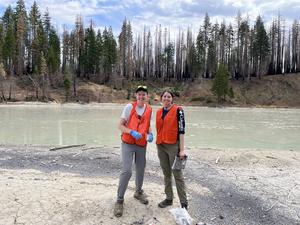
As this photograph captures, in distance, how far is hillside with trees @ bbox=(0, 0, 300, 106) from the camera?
61531 mm

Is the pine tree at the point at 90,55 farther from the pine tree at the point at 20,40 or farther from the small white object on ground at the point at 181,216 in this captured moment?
the small white object on ground at the point at 181,216

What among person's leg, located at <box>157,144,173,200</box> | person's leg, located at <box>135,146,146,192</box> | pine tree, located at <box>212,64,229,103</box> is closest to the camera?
person's leg, located at <box>135,146,146,192</box>

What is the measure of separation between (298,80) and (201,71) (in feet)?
63.7

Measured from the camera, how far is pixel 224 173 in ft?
29.7

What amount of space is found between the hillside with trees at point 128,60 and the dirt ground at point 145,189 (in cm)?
4759

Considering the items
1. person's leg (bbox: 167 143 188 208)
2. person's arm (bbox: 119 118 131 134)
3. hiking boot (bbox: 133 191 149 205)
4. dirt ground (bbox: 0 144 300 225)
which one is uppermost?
person's arm (bbox: 119 118 131 134)

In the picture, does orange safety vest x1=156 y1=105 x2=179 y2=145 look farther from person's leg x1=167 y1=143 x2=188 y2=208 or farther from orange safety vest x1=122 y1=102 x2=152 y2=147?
orange safety vest x1=122 y1=102 x2=152 y2=147

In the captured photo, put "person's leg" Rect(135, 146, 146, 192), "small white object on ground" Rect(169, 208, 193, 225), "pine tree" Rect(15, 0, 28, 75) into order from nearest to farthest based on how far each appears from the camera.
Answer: "small white object on ground" Rect(169, 208, 193, 225), "person's leg" Rect(135, 146, 146, 192), "pine tree" Rect(15, 0, 28, 75)

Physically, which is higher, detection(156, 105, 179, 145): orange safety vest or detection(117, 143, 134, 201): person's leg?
detection(156, 105, 179, 145): orange safety vest

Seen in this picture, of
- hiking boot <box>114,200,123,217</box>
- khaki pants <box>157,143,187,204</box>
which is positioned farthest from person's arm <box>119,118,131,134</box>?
hiking boot <box>114,200,123,217</box>

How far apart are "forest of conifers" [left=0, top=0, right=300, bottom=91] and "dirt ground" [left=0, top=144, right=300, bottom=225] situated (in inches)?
2124

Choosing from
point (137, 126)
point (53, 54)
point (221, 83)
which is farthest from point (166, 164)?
point (53, 54)

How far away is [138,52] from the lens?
8488 cm

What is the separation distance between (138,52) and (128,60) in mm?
6433
